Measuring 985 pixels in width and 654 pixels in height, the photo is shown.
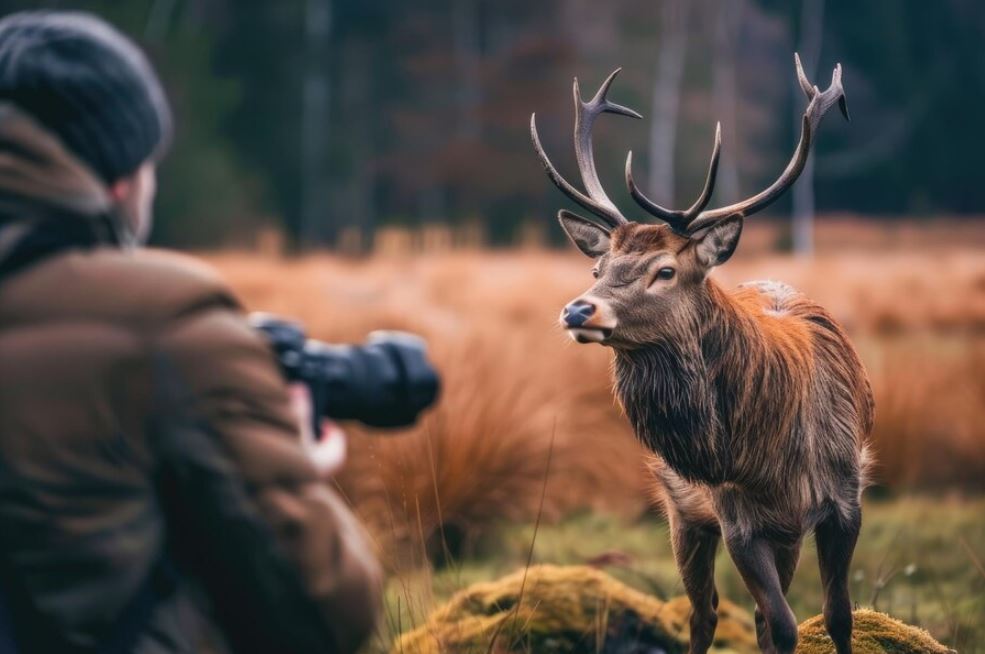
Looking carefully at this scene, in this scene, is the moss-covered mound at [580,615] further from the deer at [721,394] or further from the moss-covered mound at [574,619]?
the deer at [721,394]

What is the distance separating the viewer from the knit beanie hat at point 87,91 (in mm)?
1905

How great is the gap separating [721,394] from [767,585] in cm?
43

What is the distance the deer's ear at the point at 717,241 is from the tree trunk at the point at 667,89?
19611 millimetres

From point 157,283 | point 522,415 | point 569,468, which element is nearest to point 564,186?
point 157,283

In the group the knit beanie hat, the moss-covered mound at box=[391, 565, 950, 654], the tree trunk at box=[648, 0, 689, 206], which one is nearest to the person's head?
the knit beanie hat

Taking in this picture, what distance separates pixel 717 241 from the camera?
124 inches

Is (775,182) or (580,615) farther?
(580,615)

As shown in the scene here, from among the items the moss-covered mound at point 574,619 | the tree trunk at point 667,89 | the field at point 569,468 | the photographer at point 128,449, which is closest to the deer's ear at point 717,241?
the moss-covered mound at point 574,619

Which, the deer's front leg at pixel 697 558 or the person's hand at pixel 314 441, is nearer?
the person's hand at pixel 314 441

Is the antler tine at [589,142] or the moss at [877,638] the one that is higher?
the antler tine at [589,142]

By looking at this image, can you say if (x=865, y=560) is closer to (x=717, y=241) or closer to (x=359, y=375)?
(x=717, y=241)

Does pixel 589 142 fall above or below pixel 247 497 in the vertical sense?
above

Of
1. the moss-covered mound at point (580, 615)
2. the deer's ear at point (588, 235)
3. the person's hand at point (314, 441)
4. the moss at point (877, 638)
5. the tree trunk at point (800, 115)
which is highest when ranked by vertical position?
the person's hand at point (314, 441)

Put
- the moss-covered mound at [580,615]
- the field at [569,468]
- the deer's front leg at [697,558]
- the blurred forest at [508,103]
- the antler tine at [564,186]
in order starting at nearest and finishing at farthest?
the antler tine at [564,186], the deer's front leg at [697,558], the moss-covered mound at [580,615], the field at [569,468], the blurred forest at [508,103]
